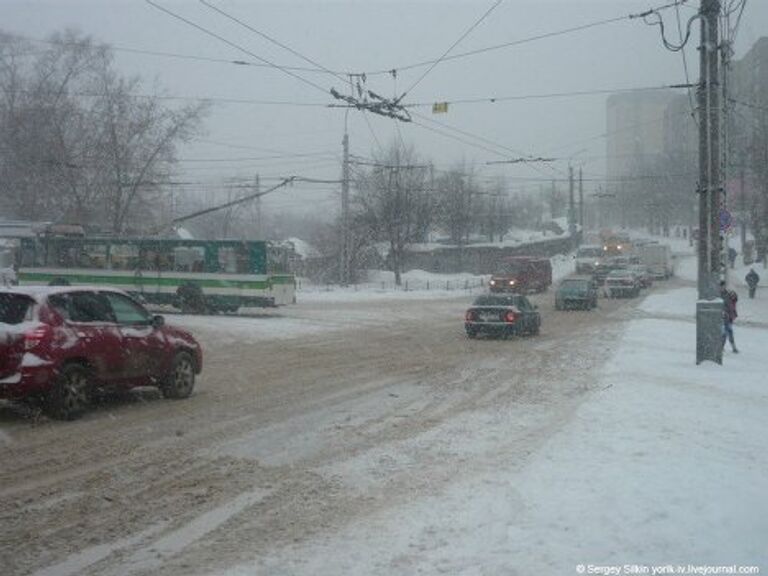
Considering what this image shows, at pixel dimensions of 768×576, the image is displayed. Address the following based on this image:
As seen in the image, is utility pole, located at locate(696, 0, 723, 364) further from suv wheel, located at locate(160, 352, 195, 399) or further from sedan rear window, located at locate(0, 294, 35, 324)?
sedan rear window, located at locate(0, 294, 35, 324)

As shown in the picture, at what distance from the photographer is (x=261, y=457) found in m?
8.77

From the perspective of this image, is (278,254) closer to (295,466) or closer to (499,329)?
(499,329)

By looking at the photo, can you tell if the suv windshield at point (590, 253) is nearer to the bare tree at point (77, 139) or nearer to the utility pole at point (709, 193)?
the bare tree at point (77, 139)

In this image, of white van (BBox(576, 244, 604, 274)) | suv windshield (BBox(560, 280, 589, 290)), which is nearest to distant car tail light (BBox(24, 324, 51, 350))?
suv windshield (BBox(560, 280, 589, 290))

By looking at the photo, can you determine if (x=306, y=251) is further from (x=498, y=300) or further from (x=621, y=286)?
(x=498, y=300)

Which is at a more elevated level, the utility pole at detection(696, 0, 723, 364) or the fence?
the utility pole at detection(696, 0, 723, 364)

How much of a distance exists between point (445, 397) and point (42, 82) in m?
39.7

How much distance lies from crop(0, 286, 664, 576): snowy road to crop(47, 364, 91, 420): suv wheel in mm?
241

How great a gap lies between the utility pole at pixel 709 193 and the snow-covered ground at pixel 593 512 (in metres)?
5.45

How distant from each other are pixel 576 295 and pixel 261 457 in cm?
2990

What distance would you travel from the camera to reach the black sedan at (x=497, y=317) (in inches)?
933

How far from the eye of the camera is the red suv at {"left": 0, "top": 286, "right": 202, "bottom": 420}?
9.88 meters

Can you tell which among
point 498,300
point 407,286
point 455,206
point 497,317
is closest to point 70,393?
point 497,317

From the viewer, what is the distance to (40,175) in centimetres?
4516
